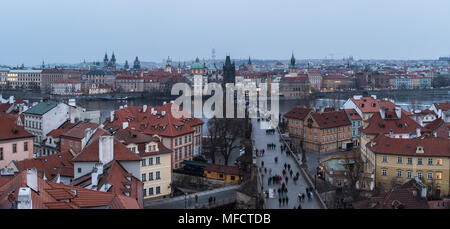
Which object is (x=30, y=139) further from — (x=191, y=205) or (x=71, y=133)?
(x=191, y=205)

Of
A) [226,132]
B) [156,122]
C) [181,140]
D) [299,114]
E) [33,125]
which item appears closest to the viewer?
[181,140]

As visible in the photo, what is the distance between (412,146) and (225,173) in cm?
694

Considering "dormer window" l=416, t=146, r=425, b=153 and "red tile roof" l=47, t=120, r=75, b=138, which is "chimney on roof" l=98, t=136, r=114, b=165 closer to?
"red tile roof" l=47, t=120, r=75, b=138

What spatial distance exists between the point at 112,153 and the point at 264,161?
25.2 ft

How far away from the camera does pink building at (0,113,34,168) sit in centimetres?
1628

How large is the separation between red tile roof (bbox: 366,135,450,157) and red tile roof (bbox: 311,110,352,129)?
6613 millimetres

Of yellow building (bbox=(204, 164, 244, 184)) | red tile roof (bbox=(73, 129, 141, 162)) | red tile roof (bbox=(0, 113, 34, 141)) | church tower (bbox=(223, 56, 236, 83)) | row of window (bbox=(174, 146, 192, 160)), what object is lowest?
yellow building (bbox=(204, 164, 244, 184))

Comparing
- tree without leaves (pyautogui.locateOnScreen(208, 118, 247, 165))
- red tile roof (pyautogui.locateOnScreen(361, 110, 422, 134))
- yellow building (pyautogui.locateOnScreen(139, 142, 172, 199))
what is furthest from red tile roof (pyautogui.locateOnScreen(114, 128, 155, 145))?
red tile roof (pyautogui.locateOnScreen(361, 110, 422, 134))

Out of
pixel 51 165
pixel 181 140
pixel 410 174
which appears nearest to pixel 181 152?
pixel 181 140

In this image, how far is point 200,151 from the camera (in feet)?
79.1

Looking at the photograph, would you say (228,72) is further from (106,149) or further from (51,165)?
(106,149)

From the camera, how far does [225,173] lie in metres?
18.2

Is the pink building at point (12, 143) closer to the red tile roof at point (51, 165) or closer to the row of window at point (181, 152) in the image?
the red tile roof at point (51, 165)
